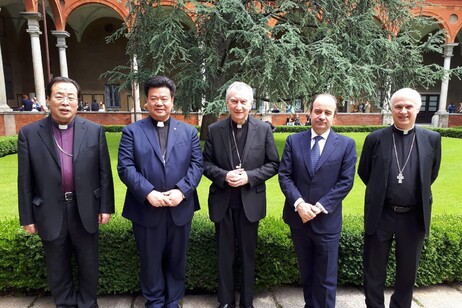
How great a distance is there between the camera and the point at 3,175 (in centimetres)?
783

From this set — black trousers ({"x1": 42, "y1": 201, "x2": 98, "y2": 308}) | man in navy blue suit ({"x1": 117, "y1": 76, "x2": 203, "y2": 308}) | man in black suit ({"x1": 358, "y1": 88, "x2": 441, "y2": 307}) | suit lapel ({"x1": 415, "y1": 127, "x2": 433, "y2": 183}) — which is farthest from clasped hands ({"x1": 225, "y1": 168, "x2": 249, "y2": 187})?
suit lapel ({"x1": 415, "y1": 127, "x2": 433, "y2": 183})

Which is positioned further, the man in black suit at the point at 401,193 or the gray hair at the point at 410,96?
the man in black suit at the point at 401,193

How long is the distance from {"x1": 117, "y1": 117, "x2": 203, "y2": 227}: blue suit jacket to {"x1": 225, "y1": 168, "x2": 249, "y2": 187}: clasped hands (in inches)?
10.8

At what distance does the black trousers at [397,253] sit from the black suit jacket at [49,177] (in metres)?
2.37

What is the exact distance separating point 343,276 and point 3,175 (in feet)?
26.9

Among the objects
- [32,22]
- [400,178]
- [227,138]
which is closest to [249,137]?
[227,138]

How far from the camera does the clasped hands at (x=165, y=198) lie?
8.30 ft

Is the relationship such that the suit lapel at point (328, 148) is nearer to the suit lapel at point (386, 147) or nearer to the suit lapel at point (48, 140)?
the suit lapel at point (386, 147)

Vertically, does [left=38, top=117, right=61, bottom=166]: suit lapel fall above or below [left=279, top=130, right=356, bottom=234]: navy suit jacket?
above

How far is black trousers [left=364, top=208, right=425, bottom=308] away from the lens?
8.39 feet

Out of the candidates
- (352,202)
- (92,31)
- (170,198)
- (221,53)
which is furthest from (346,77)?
(92,31)

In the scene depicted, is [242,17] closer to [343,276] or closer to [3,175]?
[3,175]

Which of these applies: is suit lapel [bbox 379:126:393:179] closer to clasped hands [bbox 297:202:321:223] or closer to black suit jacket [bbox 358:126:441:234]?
black suit jacket [bbox 358:126:441:234]

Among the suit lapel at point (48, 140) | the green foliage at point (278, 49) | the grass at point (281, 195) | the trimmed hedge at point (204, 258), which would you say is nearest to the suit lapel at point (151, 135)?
the suit lapel at point (48, 140)
